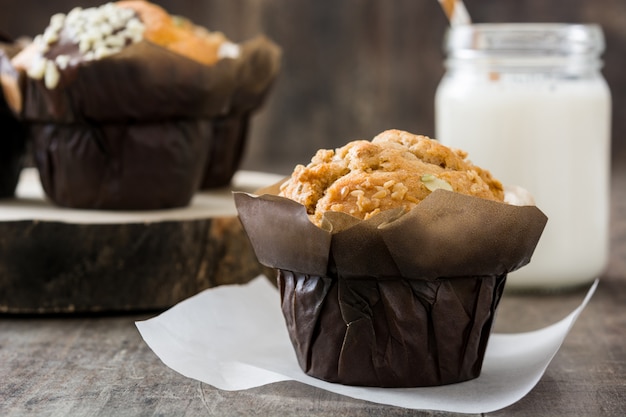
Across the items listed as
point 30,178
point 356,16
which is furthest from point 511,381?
point 356,16

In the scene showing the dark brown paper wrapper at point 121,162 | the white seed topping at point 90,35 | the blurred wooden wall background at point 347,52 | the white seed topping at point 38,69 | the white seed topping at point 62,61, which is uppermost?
the white seed topping at point 90,35

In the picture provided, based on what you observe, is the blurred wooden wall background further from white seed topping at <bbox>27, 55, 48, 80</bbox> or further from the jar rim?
white seed topping at <bbox>27, 55, 48, 80</bbox>

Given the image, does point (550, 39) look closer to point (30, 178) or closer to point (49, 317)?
point (49, 317)

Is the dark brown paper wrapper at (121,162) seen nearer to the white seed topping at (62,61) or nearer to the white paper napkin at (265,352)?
the white seed topping at (62,61)

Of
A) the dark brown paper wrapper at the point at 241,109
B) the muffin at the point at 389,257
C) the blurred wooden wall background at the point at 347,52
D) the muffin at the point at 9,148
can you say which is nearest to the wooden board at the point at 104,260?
the muffin at the point at 9,148

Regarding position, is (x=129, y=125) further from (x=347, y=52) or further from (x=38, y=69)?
(x=347, y=52)

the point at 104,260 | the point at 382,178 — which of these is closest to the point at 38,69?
the point at 104,260
